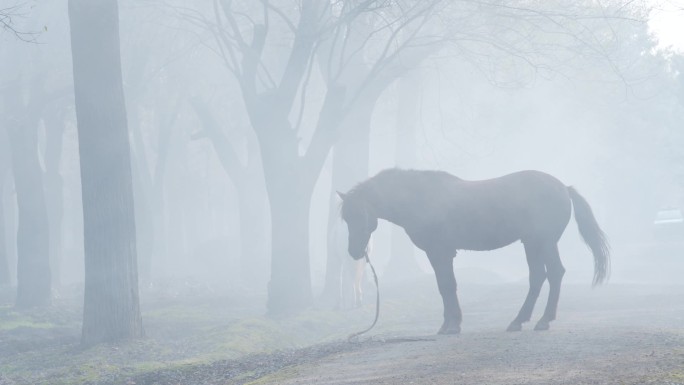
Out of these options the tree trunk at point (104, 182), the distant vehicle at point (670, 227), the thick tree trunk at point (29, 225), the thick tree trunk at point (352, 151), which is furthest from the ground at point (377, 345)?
the distant vehicle at point (670, 227)

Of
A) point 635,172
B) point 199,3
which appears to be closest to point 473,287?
point 199,3

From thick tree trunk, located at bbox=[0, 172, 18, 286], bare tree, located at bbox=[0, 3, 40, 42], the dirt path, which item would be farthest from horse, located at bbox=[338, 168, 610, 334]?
thick tree trunk, located at bbox=[0, 172, 18, 286]

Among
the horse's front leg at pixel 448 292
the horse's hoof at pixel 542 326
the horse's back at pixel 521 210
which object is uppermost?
the horse's back at pixel 521 210

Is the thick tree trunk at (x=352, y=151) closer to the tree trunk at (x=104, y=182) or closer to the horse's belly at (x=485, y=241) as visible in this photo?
the tree trunk at (x=104, y=182)

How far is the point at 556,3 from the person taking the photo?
23.9 metres

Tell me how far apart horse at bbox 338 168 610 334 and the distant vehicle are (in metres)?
35.6

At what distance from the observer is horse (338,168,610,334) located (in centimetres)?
1264

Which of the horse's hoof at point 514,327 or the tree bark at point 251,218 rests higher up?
the tree bark at point 251,218

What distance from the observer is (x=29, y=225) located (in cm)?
2669

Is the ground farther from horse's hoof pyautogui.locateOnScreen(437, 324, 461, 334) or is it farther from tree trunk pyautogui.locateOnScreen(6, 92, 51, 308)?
tree trunk pyautogui.locateOnScreen(6, 92, 51, 308)

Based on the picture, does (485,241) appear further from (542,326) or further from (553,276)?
(542,326)

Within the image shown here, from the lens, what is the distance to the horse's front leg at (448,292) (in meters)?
12.7

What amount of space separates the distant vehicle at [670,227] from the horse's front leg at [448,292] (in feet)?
120

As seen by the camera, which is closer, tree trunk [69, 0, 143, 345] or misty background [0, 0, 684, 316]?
tree trunk [69, 0, 143, 345]
